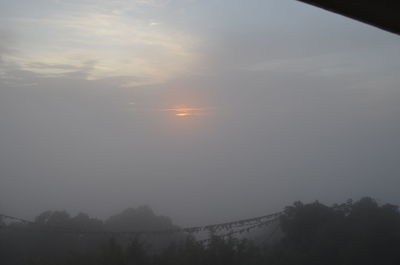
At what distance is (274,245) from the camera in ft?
104

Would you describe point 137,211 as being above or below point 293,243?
above

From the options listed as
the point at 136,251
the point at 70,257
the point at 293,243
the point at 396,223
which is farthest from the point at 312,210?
the point at 70,257

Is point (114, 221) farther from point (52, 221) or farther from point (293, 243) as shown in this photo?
point (293, 243)

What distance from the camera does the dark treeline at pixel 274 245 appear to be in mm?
25203

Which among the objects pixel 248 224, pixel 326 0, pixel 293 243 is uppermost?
pixel 326 0

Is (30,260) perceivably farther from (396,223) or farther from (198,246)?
(396,223)

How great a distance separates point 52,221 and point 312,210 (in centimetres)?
2870

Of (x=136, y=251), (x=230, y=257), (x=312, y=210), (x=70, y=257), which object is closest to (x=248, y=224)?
(x=230, y=257)

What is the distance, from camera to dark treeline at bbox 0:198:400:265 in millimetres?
25203

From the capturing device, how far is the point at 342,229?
30.0 m

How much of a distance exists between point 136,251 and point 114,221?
85.3 feet

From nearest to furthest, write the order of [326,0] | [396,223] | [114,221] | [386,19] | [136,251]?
1. [326,0]
2. [386,19]
3. [136,251]
4. [396,223]
5. [114,221]

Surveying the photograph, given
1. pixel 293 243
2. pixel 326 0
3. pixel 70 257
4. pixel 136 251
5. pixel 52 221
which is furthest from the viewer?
pixel 52 221

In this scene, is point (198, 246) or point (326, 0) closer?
point (326, 0)
